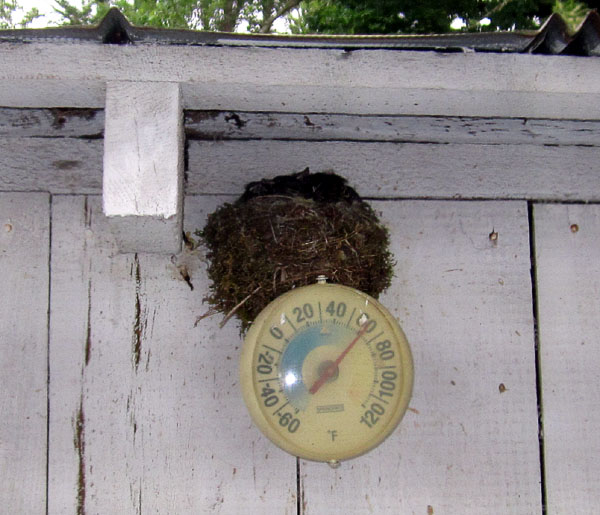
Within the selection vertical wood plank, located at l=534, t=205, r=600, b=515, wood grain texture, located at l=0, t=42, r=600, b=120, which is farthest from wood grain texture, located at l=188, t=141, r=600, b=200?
wood grain texture, located at l=0, t=42, r=600, b=120

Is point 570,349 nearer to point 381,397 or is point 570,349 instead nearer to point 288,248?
point 381,397

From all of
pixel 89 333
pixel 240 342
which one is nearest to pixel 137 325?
pixel 89 333

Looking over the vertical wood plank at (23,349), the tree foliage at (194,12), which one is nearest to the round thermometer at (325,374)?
the vertical wood plank at (23,349)

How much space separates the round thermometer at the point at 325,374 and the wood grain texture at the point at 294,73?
49 cm

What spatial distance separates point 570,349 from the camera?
79.5 inches

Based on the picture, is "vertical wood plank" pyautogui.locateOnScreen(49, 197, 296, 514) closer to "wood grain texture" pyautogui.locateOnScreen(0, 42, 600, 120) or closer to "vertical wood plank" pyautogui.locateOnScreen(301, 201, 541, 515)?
"vertical wood plank" pyautogui.locateOnScreen(301, 201, 541, 515)

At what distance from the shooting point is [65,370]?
75.9 inches

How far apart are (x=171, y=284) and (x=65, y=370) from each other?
38cm

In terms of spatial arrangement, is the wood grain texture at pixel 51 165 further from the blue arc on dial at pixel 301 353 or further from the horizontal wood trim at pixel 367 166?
the blue arc on dial at pixel 301 353

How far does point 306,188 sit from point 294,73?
17.5 inches

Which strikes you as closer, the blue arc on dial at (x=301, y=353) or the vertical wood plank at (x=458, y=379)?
the blue arc on dial at (x=301, y=353)

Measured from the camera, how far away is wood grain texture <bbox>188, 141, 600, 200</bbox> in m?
1.99

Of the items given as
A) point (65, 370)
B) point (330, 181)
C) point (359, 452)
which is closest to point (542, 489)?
point (359, 452)

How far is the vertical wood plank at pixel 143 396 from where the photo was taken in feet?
6.24
